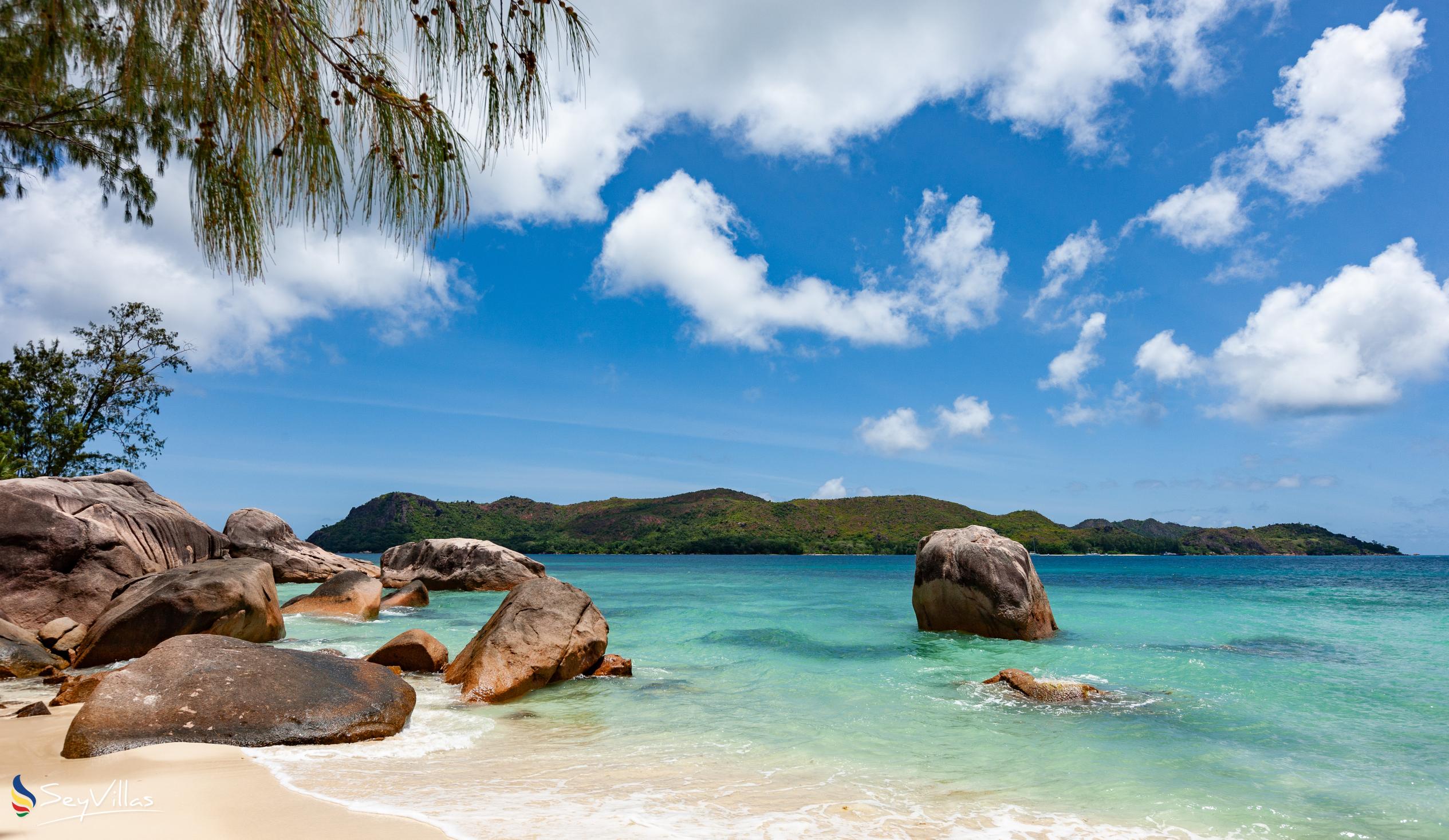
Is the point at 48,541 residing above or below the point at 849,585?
above

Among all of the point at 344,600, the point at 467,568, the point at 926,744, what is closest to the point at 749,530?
the point at 467,568

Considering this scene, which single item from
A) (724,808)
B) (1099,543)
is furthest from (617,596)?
(1099,543)

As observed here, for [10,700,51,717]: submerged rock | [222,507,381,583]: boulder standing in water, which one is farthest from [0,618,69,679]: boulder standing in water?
[222,507,381,583]: boulder standing in water

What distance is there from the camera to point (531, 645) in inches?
365

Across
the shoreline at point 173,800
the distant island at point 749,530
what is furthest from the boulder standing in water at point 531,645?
the distant island at point 749,530

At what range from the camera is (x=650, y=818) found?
14.9 ft

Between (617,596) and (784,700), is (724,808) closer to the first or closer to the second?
(784,700)

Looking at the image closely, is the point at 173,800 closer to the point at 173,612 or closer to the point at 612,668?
the point at 612,668

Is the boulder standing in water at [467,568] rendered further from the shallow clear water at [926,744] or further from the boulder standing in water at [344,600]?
the shallow clear water at [926,744]

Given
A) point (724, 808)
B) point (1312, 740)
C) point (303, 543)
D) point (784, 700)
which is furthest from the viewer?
point (303, 543)

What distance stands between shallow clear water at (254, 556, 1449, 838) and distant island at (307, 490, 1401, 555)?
83.1 meters

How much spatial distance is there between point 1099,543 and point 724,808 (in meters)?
118

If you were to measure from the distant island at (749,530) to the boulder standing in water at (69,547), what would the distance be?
3123 inches

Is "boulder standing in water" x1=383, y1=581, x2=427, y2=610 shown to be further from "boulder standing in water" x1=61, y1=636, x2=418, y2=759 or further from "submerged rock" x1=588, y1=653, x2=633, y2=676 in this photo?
"boulder standing in water" x1=61, y1=636, x2=418, y2=759
